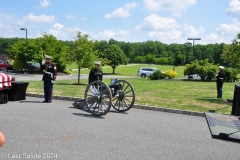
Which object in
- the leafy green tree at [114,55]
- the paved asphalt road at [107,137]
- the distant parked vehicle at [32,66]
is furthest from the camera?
the leafy green tree at [114,55]

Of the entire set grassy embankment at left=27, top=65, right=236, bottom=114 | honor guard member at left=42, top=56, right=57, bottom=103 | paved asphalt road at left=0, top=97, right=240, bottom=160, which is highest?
honor guard member at left=42, top=56, right=57, bottom=103

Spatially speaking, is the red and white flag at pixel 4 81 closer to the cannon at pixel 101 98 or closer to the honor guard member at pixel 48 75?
the honor guard member at pixel 48 75

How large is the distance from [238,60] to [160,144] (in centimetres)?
756

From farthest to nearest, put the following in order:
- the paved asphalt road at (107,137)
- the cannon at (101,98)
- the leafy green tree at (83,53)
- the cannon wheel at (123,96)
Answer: the leafy green tree at (83,53), the cannon wheel at (123,96), the cannon at (101,98), the paved asphalt road at (107,137)

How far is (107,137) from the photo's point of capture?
6.80 metres

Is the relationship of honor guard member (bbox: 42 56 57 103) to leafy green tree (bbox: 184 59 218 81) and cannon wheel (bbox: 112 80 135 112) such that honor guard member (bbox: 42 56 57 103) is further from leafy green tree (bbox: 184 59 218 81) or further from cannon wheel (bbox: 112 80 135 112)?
leafy green tree (bbox: 184 59 218 81)

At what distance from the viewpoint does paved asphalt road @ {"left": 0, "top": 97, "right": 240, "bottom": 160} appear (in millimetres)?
5602

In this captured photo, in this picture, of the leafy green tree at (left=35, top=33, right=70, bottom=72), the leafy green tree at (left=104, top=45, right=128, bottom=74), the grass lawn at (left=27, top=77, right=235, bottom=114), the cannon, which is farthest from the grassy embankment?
the leafy green tree at (left=104, top=45, right=128, bottom=74)

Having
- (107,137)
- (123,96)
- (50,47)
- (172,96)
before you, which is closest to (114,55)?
(50,47)

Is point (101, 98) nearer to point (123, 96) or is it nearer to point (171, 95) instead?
point (123, 96)

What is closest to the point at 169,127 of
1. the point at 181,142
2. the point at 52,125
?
the point at 181,142

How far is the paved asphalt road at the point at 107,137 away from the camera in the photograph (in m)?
5.60

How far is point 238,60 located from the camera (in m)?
12.5

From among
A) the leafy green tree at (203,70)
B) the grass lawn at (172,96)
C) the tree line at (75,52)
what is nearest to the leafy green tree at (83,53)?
the tree line at (75,52)
